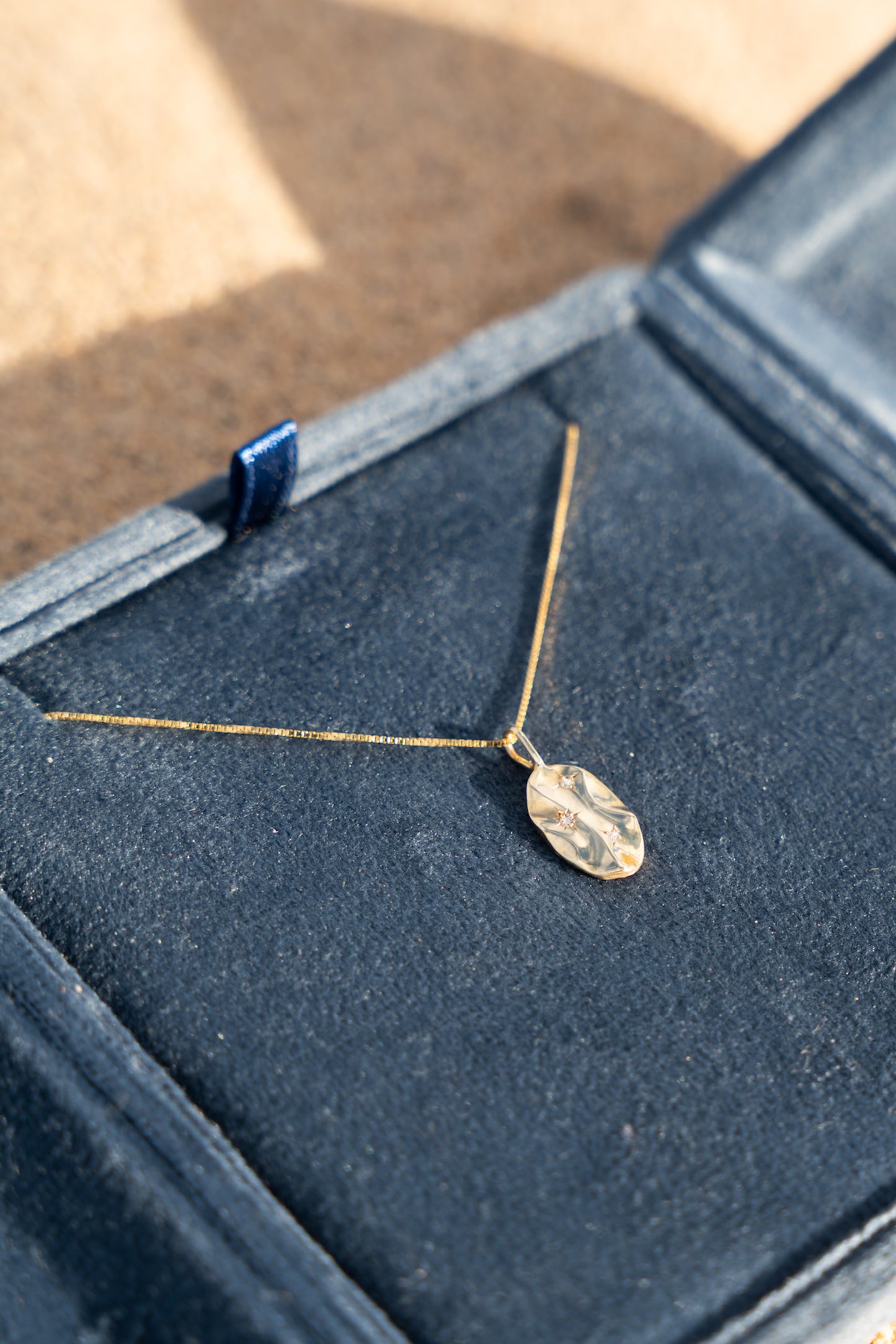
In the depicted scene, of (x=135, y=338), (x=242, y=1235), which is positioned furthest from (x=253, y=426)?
(x=242, y=1235)

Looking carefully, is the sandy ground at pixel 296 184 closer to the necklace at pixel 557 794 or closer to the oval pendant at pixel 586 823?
the necklace at pixel 557 794

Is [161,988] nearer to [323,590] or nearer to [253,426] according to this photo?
[323,590]

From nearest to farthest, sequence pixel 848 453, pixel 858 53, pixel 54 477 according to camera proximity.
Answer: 1. pixel 848 453
2. pixel 54 477
3. pixel 858 53

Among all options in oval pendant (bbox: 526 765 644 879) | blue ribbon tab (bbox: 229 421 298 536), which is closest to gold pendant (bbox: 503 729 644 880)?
oval pendant (bbox: 526 765 644 879)

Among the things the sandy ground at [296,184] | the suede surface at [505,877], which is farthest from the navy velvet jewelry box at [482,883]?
the sandy ground at [296,184]

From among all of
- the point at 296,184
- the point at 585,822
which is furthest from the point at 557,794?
the point at 296,184

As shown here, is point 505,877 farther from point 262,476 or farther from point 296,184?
point 296,184
